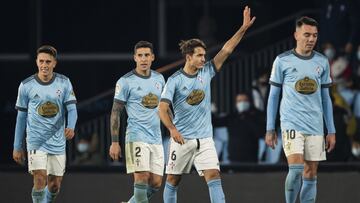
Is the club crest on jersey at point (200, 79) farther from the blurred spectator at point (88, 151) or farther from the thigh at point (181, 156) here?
the blurred spectator at point (88, 151)

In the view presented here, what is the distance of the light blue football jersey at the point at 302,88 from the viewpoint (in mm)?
17078

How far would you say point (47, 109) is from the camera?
17.8m

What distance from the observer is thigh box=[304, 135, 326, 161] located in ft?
56.1

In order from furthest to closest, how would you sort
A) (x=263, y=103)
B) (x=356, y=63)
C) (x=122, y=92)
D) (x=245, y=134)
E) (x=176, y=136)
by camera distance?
1. (x=356, y=63)
2. (x=263, y=103)
3. (x=245, y=134)
4. (x=122, y=92)
5. (x=176, y=136)

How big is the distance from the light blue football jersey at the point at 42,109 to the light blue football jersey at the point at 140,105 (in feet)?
2.54

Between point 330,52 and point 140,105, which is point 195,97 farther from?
point 330,52

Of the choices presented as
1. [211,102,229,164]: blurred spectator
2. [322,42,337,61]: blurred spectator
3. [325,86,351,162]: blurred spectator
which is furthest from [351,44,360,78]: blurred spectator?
[211,102,229,164]: blurred spectator

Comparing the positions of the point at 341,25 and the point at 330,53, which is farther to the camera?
the point at 341,25

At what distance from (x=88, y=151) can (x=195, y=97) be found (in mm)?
4914

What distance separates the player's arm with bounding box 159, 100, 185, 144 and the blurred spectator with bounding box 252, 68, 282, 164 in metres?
4.20

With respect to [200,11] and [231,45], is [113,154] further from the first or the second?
[200,11]

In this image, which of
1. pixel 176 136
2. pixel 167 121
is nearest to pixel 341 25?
pixel 167 121

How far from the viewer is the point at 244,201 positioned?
19.6 meters

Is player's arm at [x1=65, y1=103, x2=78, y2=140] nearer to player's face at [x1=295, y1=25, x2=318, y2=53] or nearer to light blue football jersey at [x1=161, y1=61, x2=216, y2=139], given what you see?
light blue football jersey at [x1=161, y1=61, x2=216, y2=139]
